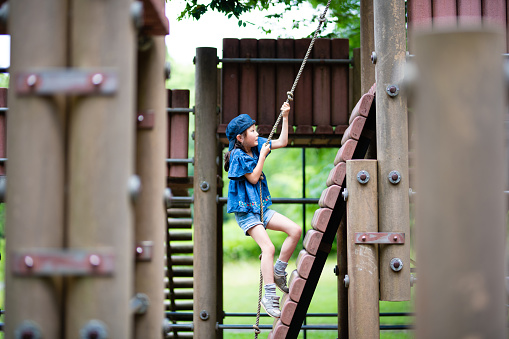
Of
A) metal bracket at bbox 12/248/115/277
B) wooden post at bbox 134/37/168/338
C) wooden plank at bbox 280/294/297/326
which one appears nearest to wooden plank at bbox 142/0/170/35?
wooden post at bbox 134/37/168/338

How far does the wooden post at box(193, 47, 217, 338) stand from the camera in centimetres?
695

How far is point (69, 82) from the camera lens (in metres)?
2.35

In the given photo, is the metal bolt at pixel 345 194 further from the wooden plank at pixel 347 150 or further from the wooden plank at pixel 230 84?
the wooden plank at pixel 230 84

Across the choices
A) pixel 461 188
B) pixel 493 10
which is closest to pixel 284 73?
pixel 493 10

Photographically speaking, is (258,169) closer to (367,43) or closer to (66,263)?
(367,43)

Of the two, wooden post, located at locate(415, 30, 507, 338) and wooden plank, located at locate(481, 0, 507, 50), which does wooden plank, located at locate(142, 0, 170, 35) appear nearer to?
wooden post, located at locate(415, 30, 507, 338)

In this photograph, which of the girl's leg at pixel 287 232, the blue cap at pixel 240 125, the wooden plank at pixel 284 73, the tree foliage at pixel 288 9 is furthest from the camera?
the tree foliage at pixel 288 9

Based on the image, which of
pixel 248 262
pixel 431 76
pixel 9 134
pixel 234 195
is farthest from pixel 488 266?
pixel 248 262

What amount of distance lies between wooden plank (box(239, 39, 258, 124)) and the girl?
1.33 metres

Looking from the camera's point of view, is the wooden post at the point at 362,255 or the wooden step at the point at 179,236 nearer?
the wooden post at the point at 362,255

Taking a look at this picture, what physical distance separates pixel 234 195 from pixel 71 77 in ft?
11.9

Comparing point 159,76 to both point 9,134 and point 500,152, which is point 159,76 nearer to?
point 9,134

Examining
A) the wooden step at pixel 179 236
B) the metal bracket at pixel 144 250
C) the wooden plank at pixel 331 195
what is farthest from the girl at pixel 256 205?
the wooden step at pixel 179 236

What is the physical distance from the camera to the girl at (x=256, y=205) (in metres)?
5.68
